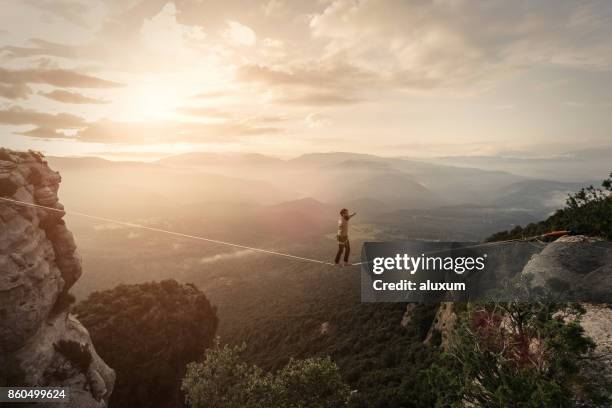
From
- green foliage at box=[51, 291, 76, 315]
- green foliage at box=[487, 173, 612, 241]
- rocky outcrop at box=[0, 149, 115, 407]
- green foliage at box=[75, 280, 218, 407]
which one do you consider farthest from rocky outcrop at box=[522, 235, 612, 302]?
green foliage at box=[75, 280, 218, 407]

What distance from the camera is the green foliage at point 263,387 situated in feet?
101

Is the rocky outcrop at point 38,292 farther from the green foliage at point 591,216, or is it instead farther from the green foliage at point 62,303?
the green foliage at point 591,216

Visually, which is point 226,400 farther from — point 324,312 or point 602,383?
point 324,312

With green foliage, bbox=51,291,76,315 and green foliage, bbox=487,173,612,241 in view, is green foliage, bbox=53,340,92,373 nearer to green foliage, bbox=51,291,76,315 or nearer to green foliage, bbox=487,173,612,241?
green foliage, bbox=51,291,76,315

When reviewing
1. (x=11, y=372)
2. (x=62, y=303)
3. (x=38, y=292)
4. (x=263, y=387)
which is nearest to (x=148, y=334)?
(x=62, y=303)

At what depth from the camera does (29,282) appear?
89.3ft

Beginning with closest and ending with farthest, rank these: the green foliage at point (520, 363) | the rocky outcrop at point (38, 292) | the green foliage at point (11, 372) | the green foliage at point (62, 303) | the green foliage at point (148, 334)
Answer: the green foliage at point (520, 363), the green foliage at point (11, 372), the rocky outcrop at point (38, 292), the green foliage at point (62, 303), the green foliage at point (148, 334)

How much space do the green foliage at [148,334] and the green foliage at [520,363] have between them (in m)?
35.7

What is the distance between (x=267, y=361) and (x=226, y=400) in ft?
162

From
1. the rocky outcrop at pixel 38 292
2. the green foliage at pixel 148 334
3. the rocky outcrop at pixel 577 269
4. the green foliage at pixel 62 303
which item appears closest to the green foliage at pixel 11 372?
the rocky outcrop at pixel 38 292

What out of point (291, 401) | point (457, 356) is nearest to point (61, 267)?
point (291, 401)

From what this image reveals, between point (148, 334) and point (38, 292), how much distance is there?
20201 mm

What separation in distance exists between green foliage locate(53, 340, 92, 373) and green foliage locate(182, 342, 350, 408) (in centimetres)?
910

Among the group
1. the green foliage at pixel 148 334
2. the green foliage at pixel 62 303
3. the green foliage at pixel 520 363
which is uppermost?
the green foliage at pixel 520 363
